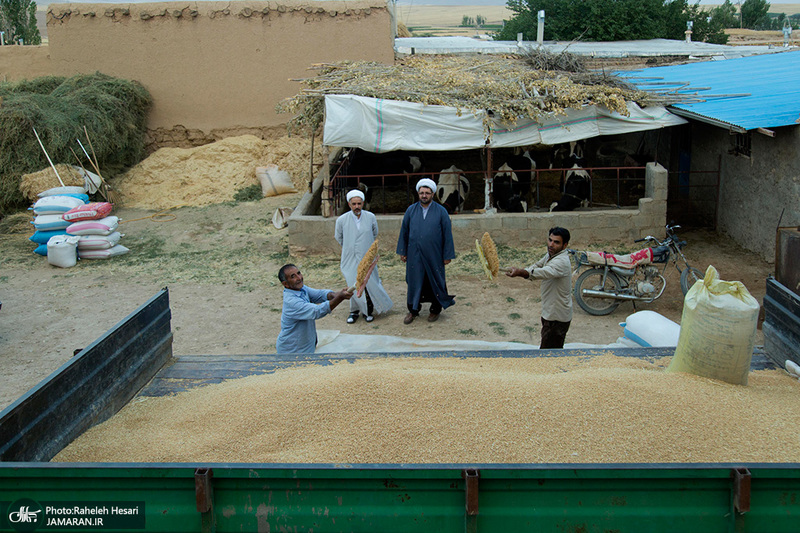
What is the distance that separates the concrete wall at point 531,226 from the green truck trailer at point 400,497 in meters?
6.41

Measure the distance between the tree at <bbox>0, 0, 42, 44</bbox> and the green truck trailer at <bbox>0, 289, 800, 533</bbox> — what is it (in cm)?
3027

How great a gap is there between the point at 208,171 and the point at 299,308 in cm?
857

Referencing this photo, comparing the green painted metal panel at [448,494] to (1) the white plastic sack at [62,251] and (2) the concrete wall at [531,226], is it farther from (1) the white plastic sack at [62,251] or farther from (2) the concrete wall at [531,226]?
(1) the white plastic sack at [62,251]


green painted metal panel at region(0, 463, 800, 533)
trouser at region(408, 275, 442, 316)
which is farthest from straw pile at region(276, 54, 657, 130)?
green painted metal panel at region(0, 463, 800, 533)

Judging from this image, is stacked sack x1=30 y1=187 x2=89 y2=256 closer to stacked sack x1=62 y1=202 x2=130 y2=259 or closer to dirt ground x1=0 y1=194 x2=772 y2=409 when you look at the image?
stacked sack x1=62 y1=202 x2=130 y2=259

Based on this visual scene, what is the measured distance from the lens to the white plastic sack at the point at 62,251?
8.74 meters

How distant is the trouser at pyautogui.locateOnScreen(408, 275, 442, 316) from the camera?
681cm

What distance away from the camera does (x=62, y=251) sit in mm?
8750

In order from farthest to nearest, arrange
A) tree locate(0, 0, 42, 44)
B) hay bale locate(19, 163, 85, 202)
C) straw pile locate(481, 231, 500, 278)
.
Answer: tree locate(0, 0, 42, 44) → hay bale locate(19, 163, 85, 202) → straw pile locate(481, 231, 500, 278)

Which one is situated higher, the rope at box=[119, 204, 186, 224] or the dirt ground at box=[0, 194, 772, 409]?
the rope at box=[119, 204, 186, 224]

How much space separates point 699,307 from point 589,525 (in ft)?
5.11

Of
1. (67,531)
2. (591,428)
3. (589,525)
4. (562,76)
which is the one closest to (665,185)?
(562,76)

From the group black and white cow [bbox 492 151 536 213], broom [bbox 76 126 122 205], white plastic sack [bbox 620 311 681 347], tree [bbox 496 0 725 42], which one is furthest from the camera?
tree [bbox 496 0 725 42]

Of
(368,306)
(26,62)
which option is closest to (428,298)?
(368,306)
